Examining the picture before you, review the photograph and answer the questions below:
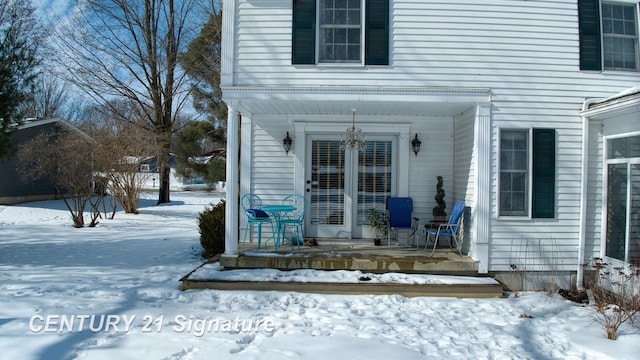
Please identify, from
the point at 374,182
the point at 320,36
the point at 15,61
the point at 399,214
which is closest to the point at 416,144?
the point at 374,182

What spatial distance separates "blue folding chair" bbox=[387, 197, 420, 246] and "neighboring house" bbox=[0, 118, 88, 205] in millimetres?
13472

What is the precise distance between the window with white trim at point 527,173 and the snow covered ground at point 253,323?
1.31 metres

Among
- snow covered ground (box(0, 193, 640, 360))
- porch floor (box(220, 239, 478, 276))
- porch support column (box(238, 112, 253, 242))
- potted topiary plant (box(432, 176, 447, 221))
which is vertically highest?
porch support column (box(238, 112, 253, 242))

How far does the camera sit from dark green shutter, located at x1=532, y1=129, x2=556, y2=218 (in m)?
5.66

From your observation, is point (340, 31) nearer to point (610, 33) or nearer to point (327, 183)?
point (327, 183)

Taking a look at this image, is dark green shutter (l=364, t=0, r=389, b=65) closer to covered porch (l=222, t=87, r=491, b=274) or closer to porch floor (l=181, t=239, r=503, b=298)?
covered porch (l=222, t=87, r=491, b=274)

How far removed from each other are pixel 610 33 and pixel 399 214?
4.46m

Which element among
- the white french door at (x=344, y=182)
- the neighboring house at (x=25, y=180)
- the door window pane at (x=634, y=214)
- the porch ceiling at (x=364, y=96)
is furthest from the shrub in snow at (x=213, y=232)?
the neighboring house at (x=25, y=180)

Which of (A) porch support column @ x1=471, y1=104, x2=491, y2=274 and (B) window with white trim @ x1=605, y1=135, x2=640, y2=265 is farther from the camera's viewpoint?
(A) porch support column @ x1=471, y1=104, x2=491, y2=274

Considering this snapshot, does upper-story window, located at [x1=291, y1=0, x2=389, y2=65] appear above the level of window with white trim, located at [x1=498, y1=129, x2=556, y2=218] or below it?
above

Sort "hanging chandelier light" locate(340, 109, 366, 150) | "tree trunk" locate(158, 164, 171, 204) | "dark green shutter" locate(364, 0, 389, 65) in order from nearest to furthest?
"dark green shutter" locate(364, 0, 389, 65) → "hanging chandelier light" locate(340, 109, 366, 150) → "tree trunk" locate(158, 164, 171, 204)

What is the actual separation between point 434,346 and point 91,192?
10.6 m

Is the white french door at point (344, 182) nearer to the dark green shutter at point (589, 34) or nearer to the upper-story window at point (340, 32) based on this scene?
the upper-story window at point (340, 32)

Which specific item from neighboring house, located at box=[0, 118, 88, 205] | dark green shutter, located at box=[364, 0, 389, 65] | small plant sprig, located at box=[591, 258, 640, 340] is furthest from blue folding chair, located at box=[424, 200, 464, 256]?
neighboring house, located at box=[0, 118, 88, 205]
